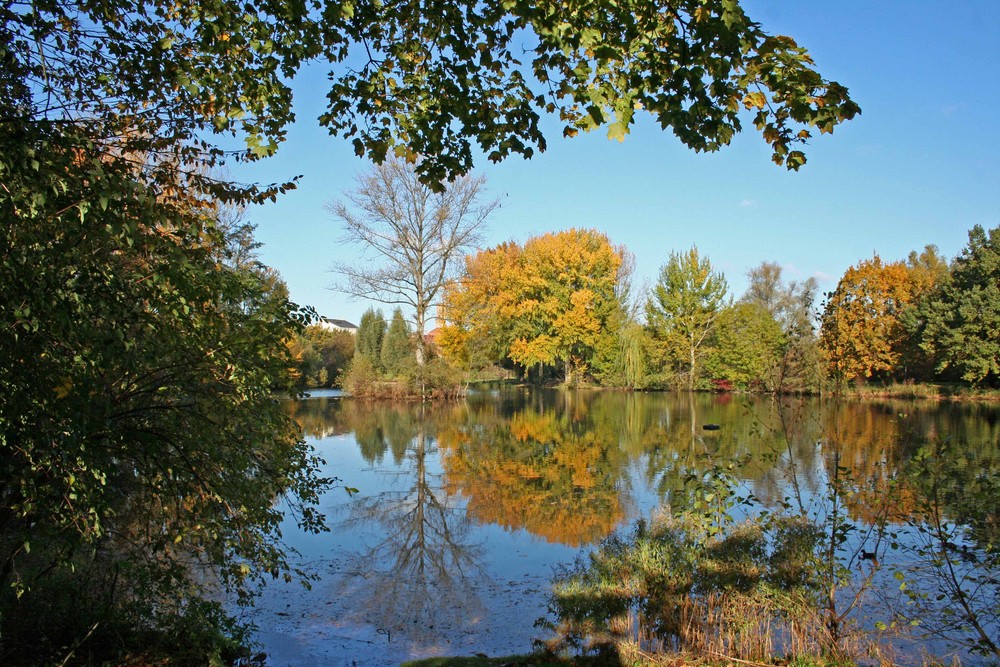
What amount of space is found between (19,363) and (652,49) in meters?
3.76

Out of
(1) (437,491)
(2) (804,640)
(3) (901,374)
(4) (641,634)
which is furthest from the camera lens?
(3) (901,374)

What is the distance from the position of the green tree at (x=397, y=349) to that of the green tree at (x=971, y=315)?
26345 mm

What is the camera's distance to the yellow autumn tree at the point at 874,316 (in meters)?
37.3

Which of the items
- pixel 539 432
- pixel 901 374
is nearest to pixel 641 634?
pixel 539 432

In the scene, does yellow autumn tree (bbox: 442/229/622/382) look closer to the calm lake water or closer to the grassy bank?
the grassy bank

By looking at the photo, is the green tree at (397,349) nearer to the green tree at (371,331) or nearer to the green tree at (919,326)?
the green tree at (371,331)

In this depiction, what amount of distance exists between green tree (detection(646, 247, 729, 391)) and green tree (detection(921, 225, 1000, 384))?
12.0 metres

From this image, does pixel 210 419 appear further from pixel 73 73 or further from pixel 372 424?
pixel 372 424

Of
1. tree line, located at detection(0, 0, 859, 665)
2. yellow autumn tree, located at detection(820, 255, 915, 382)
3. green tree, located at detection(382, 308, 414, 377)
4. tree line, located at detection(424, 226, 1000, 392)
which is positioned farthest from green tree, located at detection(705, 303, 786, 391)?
tree line, located at detection(0, 0, 859, 665)

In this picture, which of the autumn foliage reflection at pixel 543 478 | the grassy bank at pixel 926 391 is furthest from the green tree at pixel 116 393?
the grassy bank at pixel 926 391

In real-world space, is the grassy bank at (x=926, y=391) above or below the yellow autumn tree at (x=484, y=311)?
below

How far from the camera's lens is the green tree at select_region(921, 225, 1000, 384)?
102ft

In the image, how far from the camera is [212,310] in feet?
16.0

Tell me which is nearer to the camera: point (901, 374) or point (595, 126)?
point (595, 126)
